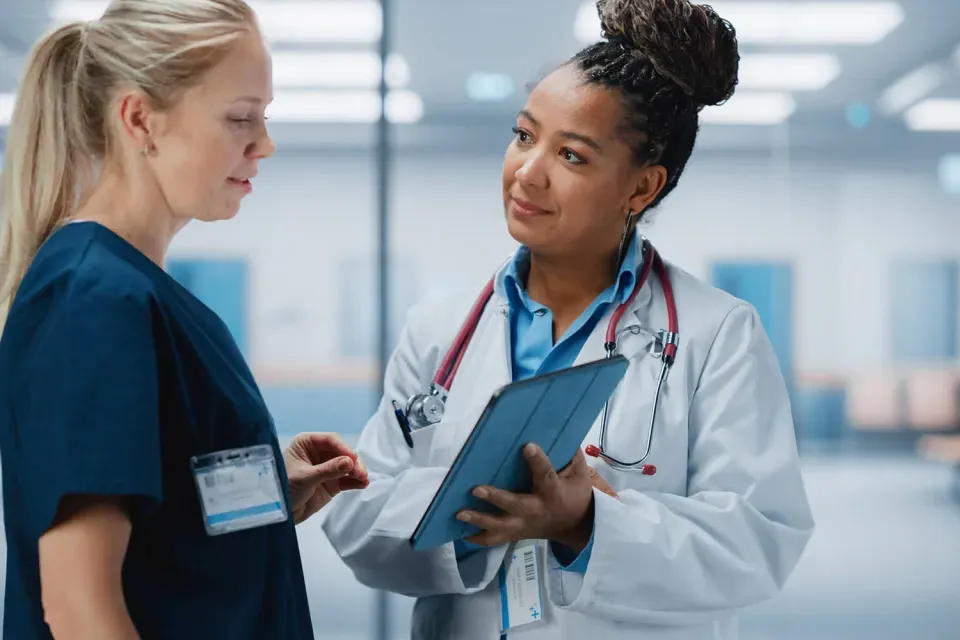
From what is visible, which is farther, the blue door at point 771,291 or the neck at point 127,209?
the blue door at point 771,291

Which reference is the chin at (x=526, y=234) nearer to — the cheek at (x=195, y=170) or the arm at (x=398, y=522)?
the arm at (x=398, y=522)

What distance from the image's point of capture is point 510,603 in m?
1.26

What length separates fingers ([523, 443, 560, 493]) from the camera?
104cm

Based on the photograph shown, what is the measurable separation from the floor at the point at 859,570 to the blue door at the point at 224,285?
765mm

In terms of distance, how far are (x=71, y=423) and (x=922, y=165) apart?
Answer: 314 cm

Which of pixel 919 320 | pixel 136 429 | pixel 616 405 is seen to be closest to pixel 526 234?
pixel 616 405

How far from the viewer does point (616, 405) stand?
1.30 meters

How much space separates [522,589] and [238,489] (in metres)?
0.52

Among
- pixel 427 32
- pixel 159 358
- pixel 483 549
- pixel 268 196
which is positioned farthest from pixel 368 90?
pixel 159 358

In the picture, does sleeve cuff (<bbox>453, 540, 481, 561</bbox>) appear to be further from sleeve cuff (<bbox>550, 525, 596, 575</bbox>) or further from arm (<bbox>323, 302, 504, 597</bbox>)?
sleeve cuff (<bbox>550, 525, 596, 575</bbox>)

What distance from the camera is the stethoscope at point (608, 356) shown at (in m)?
1.26

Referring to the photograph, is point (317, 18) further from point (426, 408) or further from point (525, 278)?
point (426, 408)

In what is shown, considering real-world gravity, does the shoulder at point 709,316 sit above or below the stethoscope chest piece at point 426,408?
above

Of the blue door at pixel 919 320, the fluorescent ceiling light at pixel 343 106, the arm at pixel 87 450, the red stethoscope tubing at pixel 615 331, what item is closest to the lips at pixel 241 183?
the arm at pixel 87 450
